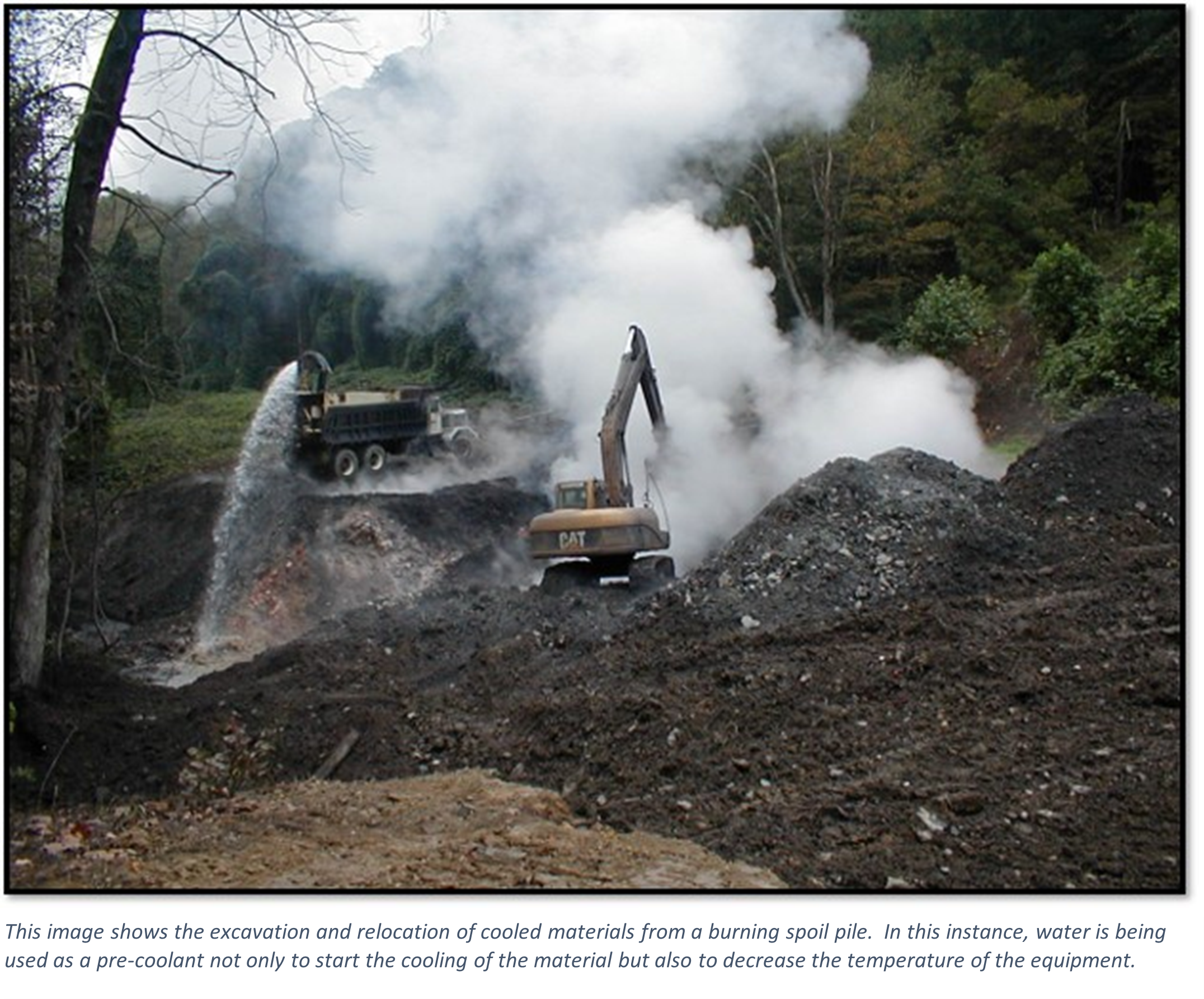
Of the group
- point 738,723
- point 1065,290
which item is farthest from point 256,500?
point 738,723

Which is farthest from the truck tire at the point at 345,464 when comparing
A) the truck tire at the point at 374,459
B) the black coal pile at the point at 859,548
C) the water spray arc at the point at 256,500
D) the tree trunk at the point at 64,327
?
the tree trunk at the point at 64,327

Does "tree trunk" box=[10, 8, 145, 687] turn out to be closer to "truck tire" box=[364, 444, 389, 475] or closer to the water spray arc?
the water spray arc

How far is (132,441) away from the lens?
2327 cm

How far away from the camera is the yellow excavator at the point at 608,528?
1213cm

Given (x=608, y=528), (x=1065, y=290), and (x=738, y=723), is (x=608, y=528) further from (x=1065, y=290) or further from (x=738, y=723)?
(x=1065, y=290)

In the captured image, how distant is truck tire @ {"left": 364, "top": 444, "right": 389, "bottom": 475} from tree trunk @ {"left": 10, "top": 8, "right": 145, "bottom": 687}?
11353 millimetres

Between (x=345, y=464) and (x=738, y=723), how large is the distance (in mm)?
12768

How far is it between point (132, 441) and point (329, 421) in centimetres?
634

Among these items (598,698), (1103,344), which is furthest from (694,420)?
(598,698)

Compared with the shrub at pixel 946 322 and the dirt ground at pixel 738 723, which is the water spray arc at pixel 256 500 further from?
the shrub at pixel 946 322

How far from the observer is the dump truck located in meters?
19.0

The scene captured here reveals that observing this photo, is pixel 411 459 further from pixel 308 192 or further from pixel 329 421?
pixel 308 192

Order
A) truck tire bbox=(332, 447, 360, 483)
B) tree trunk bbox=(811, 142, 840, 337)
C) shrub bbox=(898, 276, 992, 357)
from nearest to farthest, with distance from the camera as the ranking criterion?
truck tire bbox=(332, 447, 360, 483)
shrub bbox=(898, 276, 992, 357)
tree trunk bbox=(811, 142, 840, 337)

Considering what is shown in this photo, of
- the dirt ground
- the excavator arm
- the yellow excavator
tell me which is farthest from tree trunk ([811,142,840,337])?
the dirt ground
